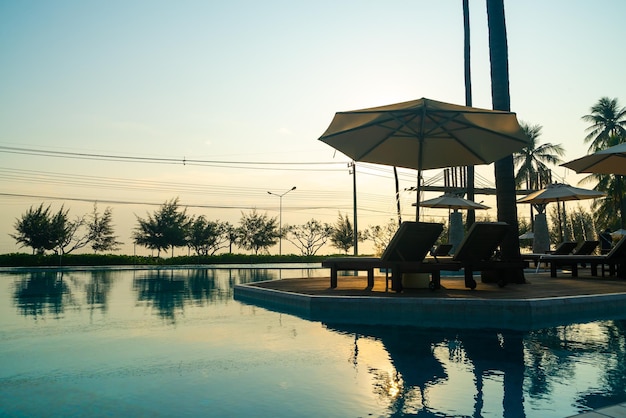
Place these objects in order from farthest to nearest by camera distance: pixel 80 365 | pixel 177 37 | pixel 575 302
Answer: pixel 177 37 < pixel 575 302 < pixel 80 365

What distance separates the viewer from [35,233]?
4306cm

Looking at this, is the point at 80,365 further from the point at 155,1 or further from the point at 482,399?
the point at 155,1

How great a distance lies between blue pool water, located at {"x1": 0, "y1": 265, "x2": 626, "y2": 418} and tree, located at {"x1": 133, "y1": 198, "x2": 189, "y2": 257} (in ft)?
130

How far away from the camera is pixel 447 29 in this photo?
2409 cm

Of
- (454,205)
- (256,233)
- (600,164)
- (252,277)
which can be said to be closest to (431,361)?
(600,164)

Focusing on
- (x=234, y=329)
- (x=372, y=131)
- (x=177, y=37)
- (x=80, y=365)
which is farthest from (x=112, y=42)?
(x=80, y=365)

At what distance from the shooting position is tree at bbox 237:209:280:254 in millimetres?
55688

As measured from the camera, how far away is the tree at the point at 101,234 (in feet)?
171

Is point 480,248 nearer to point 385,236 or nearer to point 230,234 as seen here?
point 385,236

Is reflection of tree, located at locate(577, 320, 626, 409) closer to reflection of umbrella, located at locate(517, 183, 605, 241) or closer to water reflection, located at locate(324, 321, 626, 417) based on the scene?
water reflection, located at locate(324, 321, 626, 417)

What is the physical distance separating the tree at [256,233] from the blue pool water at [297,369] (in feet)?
157

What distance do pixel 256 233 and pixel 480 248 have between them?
47.7m

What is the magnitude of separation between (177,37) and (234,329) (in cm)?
1139

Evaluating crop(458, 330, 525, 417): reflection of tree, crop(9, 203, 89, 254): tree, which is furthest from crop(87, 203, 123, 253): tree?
crop(458, 330, 525, 417): reflection of tree
